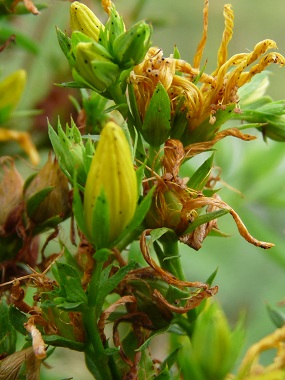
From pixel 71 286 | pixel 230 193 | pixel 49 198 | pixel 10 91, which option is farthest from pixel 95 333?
pixel 230 193

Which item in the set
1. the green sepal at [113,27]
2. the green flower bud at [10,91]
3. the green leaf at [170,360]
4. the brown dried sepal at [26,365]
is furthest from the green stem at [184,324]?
the green flower bud at [10,91]

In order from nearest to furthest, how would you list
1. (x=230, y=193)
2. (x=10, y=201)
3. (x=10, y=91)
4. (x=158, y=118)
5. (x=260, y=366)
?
(x=260, y=366) < (x=158, y=118) < (x=10, y=201) < (x=10, y=91) < (x=230, y=193)

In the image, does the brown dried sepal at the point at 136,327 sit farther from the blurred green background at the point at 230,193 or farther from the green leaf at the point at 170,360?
the blurred green background at the point at 230,193

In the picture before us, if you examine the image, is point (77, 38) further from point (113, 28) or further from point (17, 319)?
point (17, 319)

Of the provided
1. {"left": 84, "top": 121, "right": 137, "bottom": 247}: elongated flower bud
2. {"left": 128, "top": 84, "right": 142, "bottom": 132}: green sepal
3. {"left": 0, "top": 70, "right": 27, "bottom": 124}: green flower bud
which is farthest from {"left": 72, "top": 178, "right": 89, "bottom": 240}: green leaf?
{"left": 0, "top": 70, "right": 27, "bottom": 124}: green flower bud

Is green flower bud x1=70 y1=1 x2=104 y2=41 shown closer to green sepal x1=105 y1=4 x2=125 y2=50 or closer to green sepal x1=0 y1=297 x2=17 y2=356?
green sepal x1=105 y1=4 x2=125 y2=50

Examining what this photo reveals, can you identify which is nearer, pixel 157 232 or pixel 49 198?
pixel 157 232
